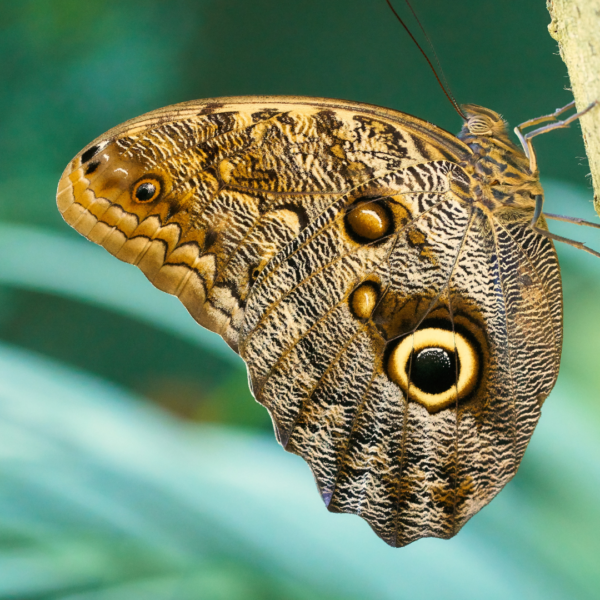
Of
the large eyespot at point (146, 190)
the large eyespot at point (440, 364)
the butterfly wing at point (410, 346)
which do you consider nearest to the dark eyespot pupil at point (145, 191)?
the large eyespot at point (146, 190)

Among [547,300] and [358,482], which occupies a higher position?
[547,300]

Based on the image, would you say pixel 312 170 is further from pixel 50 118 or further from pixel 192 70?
pixel 50 118

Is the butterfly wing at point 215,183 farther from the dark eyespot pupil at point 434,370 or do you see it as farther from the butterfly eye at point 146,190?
the dark eyespot pupil at point 434,370

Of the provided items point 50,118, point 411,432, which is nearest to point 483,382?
point 411,432

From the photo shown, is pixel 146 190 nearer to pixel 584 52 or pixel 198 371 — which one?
pixel 584 52

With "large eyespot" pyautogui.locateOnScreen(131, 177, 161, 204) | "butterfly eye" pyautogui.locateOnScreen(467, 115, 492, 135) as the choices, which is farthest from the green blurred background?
"large eyespot" pyautogui.locateOnScreen(131, 177, 161, 204)

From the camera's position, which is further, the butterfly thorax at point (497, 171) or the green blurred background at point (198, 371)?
the green blurred background at point (198, 371)

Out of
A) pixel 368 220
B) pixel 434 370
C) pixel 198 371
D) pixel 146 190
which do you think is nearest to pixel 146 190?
pixel 146 190
